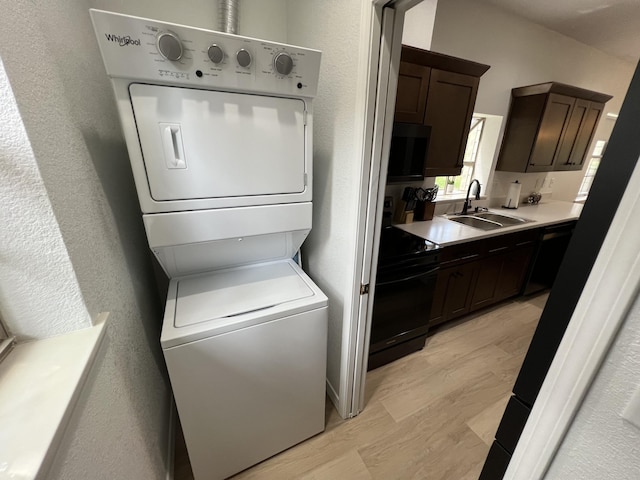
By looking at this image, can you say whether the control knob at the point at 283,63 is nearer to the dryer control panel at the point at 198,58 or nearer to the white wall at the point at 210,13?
the dryer control panel at the point at 198,58

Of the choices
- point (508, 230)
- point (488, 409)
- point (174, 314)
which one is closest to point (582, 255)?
point (174, 314)

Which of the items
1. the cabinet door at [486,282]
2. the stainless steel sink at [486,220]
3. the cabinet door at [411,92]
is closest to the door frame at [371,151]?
the cabinet door at [411,92]

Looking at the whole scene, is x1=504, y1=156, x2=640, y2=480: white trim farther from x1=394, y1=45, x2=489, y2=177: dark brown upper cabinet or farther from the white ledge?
x1=394, y1=45, x2=489, y2=177: dark brown upper cabinet

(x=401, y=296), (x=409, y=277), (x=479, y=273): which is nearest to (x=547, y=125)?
(x=479, y=273)

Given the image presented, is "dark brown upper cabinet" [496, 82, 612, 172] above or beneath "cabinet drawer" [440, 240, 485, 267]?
above

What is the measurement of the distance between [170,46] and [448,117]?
1893 mm

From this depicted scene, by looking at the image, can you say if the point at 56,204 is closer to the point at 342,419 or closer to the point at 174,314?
the point at 174,314

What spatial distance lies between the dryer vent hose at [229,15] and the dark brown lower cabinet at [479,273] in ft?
6.10

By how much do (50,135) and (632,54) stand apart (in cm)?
543

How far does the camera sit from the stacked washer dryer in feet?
2.77

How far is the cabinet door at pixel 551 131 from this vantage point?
2465mm

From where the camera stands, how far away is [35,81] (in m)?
0.61

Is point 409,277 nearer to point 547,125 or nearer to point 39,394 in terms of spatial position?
point 39,394

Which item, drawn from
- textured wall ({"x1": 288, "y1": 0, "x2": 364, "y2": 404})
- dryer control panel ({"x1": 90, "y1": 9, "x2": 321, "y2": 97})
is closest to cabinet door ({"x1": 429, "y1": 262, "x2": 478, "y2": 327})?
textured wall ({"x1": 288, "y1": 0, "x2": 364, "y2": 404})
